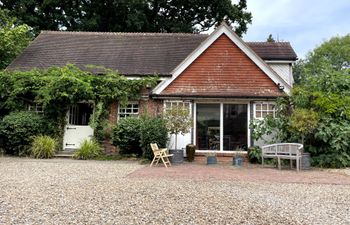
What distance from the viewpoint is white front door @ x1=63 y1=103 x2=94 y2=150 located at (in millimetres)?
15156

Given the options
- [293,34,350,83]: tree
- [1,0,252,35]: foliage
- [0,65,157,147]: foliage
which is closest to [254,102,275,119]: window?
[0,65,157,147]: foliage

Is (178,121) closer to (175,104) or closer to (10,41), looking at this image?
(175,104)

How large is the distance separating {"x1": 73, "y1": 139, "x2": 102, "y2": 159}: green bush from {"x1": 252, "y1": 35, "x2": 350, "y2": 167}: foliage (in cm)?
682

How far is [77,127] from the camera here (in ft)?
50.1

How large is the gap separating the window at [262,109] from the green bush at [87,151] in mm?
7134

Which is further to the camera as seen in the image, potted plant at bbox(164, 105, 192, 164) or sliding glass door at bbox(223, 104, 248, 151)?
sliding glass door at bbox(223, 104, 248, 151)

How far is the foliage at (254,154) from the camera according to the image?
13.1 meters

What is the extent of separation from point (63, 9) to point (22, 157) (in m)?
22.3

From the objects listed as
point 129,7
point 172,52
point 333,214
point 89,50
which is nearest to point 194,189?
point 333,214

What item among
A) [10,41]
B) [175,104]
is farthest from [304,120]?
[10,41]

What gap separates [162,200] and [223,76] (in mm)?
9578

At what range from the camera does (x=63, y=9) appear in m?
32.0

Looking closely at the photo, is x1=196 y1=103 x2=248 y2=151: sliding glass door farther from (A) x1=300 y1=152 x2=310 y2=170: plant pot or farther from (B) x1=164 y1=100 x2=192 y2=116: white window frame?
(A) x1=300 y1=152 x2=310 y2=170: plant pot

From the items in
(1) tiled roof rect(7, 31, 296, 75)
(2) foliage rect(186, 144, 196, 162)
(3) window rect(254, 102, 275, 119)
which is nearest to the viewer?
(2) foliage rect(186, 144, 196, 162)
